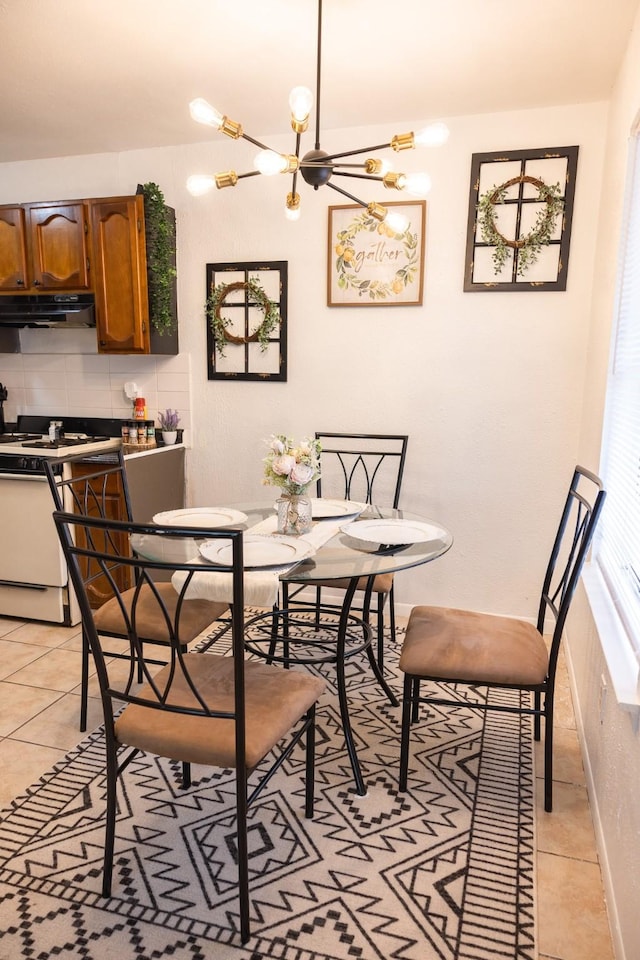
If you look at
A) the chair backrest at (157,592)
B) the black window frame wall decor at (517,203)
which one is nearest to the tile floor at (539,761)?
the chair backrest at (157,592)

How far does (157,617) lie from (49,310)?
6.97ft

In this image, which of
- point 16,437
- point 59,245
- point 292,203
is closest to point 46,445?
point 16,437

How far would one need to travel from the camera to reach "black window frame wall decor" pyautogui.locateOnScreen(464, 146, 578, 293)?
2965 millimetres

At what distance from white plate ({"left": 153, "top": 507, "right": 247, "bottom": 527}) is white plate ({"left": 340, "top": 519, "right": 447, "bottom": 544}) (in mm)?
402

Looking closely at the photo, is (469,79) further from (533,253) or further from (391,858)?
(391,858)

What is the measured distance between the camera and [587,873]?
1.70 m

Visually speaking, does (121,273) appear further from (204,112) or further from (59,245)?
(204,112)

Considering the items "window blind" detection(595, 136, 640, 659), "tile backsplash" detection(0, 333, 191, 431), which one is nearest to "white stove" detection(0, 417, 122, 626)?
"tile backsplash" detection(0, 333, 191, 431)

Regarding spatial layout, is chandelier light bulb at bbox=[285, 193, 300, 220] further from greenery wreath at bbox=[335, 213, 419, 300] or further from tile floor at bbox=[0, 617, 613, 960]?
tile floor at bbox=[0, 617, 613, 960]

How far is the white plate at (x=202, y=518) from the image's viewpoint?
2.21m

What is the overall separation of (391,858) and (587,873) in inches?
20.6

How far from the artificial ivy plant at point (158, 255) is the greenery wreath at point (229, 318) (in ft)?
0.79

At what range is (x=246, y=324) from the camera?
352 centimetres

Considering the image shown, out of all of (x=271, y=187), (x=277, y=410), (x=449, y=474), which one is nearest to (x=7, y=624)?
(x=277, y=410)
